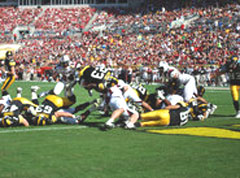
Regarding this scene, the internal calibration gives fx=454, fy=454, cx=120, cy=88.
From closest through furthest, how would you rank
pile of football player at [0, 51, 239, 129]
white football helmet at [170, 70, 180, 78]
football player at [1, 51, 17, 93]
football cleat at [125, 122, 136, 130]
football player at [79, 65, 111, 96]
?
football cleat at [125, 122, 136, 130] < pile of football player at [0, 51, 239, 129] < football player at [79, 65, 111, 96] < white football helmet at [170, 70, 180, 78] < football player at [1, 51, 17, 93]

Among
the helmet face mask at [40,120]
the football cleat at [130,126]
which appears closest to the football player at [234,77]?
the football cleat at [130,126]

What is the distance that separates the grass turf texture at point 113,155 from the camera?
529 cm

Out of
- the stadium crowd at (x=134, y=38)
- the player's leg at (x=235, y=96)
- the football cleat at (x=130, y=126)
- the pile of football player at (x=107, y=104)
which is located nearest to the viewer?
the football cleat at (x=130, y=126)

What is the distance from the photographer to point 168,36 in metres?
40.1

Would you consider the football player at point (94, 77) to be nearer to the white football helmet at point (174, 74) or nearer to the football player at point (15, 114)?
the football player at point (15, 114)

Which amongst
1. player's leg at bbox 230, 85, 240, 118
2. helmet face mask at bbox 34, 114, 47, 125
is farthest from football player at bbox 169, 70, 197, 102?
helmet face mask at bbox 34, 114, 47, 125

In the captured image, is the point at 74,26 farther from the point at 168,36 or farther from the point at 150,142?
the point at 150,142

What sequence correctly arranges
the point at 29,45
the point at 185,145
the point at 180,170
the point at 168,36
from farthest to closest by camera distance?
1. the point at 29,45
2. the point at 168,36
3. the point at 185,145
4. the point at 180,170

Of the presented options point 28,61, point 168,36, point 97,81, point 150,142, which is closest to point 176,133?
point 150,142

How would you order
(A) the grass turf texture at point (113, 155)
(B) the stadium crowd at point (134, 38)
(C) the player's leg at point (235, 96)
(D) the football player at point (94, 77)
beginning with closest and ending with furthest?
(A) the grass turf texture at point (113, 155) → (D) the football player at point (94, 77) → (C) the player's leg at point (235, 96) → (B) the stadium crowd at point (134, 38)

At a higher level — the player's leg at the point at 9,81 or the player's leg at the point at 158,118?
the player's leg at the point at 9,81

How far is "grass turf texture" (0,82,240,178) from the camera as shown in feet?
17.4

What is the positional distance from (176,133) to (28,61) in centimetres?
4000

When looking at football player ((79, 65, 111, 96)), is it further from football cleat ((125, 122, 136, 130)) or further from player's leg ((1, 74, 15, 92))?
player's leg ((1, 74, 15, 92))
